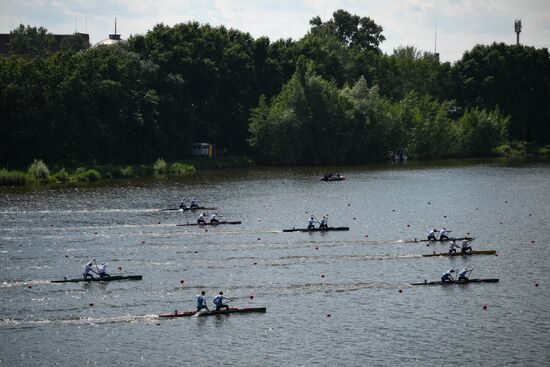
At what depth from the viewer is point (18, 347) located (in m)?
41.7

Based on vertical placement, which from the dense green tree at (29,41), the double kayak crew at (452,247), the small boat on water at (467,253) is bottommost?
the small boat on water at (467,253)

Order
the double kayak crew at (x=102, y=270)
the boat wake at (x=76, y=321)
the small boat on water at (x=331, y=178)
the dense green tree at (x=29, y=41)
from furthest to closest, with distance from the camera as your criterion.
→ 1. the dense green tree at (x=29, y=41)
2. the small boat on water at (x=331, y=178)
3. the double kayak crew at (x=102, y=270)
4. the boat wake at (x=76, y=321)

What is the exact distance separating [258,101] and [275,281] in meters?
79.2

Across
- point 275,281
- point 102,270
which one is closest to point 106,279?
point 102,270

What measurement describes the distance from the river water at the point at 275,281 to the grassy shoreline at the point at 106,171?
4.49 metres

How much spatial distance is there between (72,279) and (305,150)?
71417 mm

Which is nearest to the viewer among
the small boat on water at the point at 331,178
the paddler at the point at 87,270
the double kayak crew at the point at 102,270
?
the paddler at the point at 87,270

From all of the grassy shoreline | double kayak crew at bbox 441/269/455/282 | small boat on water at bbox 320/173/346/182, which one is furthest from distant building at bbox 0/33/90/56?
double kayak crew at bbox 441/269/455/282

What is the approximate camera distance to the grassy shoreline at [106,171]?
9481 cm

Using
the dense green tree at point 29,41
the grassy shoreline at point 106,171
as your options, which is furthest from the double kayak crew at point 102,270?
the dense green tree at point 29,41

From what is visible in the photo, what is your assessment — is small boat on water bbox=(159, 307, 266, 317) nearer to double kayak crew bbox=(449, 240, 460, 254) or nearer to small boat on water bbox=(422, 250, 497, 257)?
small boat on water bbox=(422, 250, 497, 257)

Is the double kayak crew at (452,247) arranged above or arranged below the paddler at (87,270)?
above

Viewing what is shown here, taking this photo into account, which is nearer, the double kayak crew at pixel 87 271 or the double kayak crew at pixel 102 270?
the double kayak crew at pixel 87 271

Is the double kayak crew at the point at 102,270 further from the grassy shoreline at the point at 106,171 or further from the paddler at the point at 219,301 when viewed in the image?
the grassy shoreline at the point at 106,171
